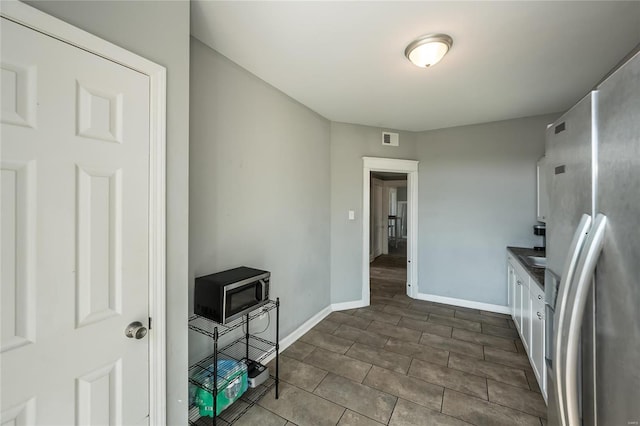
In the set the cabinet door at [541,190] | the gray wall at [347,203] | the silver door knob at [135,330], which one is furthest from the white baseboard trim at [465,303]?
the silver door knob at [135,330]

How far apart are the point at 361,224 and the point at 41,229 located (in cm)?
325

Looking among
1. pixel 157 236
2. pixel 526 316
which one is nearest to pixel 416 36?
pixel 157 236

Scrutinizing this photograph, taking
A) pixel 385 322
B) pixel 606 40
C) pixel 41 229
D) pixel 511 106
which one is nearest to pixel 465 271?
pixel 385 322

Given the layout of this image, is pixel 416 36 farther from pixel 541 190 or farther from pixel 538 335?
pixel 541 190

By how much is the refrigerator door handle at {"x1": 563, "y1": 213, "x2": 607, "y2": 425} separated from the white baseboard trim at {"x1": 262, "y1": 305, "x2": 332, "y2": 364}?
224 cm

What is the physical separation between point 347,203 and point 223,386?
2.56 meters

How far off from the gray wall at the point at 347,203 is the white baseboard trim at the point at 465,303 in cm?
111

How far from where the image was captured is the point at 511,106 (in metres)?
3.00

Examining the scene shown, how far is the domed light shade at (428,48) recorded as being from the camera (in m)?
1.75

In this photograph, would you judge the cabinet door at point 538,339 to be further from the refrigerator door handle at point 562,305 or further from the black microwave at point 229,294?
the black microwave at point 229,294

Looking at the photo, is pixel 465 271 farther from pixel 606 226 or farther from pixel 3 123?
pixel 3 123

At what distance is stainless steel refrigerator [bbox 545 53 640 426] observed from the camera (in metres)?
0.64

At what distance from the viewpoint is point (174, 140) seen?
4.44 feet

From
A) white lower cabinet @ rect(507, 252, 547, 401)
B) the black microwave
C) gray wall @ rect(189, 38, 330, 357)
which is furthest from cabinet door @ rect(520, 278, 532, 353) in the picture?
the black microwave
